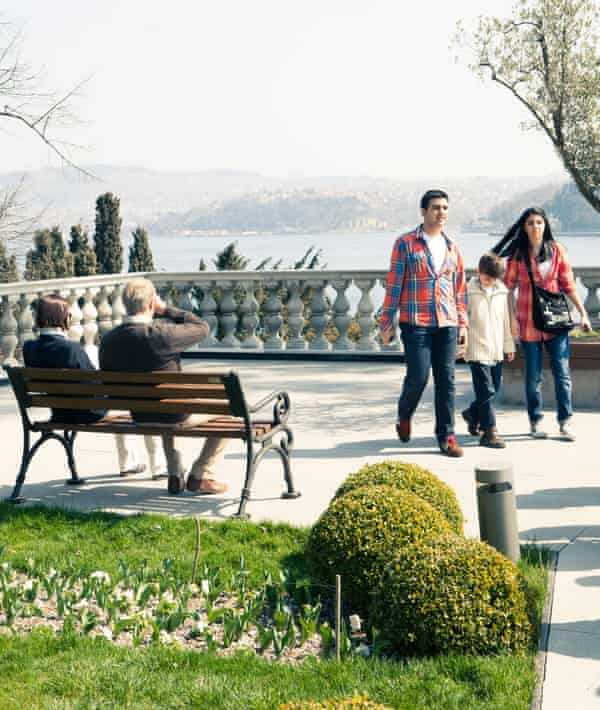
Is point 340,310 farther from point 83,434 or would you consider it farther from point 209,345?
point 83,434

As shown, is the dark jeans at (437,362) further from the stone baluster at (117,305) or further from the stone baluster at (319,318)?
the stone baluster at (117,305)

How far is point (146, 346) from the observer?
755 cm

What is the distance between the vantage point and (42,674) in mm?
4508

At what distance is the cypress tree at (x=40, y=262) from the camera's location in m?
52.0

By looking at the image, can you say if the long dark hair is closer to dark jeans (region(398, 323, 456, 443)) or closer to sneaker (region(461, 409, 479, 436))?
dark jeans (region(398, 323, 456, 443))

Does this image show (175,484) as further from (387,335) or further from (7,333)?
(7,333)

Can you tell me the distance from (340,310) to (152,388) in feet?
24.5

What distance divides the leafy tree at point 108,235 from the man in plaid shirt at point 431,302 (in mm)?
42660

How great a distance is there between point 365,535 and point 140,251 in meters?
44.3

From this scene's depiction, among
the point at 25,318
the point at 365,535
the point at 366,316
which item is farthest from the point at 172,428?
the point at 366,316

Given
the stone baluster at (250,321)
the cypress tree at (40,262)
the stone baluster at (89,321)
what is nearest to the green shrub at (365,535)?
the stone baluster at (89,321)

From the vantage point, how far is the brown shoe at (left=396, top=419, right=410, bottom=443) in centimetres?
916

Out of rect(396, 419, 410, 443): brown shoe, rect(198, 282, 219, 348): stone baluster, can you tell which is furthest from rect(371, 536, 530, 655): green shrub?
rect(198, 282, 219, 348): stone baluster

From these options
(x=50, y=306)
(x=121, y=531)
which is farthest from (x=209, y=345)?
(x=121, y=531)
